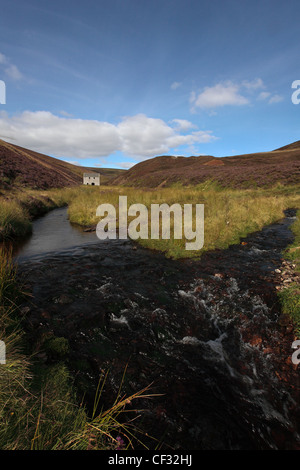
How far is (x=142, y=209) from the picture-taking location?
18016 millimetres

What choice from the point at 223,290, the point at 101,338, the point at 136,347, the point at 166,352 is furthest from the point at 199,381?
the point at 223,290

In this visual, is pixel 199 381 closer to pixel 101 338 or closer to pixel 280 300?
pixel 101 338

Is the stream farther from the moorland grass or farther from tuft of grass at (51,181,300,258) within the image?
tuft of grass at (51,181,300,258)
